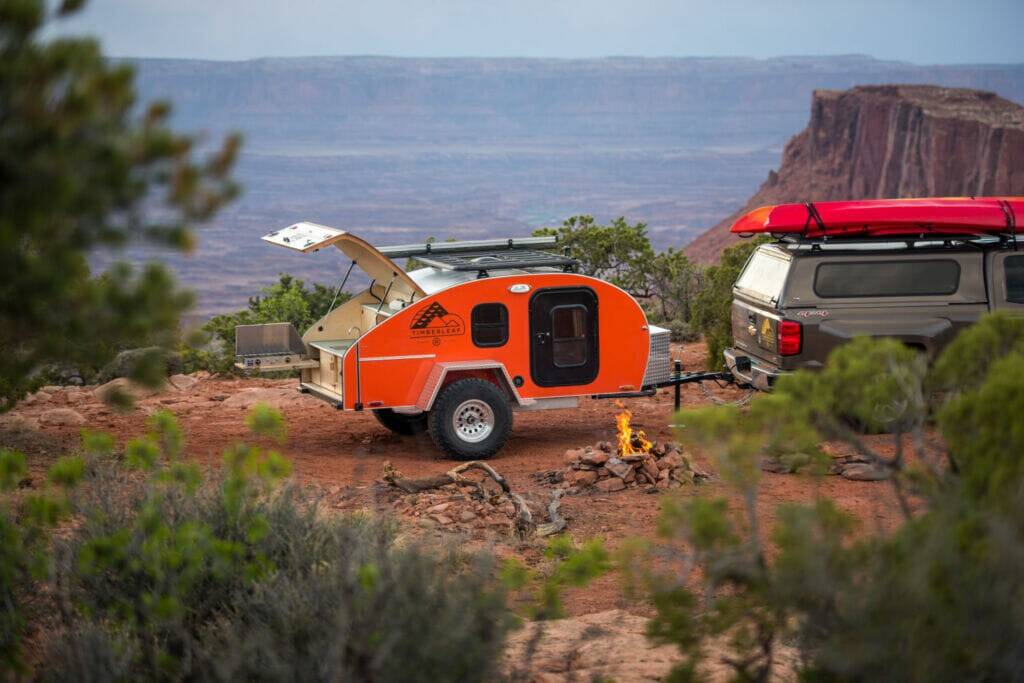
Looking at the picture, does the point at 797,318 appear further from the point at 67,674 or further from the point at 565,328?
the point at 67,674

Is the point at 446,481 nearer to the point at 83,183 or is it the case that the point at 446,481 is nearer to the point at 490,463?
the point at 490,463

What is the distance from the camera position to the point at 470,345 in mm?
12375

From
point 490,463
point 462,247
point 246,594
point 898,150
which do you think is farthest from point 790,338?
point 898,150

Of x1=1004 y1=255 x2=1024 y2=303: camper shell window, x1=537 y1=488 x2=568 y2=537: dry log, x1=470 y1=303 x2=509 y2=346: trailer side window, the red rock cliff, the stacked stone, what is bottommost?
x1=537 y1=488 x2=568 y2=537: dry log

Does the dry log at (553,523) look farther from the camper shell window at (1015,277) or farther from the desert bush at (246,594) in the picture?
the camper shell window at (1015,277)

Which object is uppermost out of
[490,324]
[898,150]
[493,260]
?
[898,150]

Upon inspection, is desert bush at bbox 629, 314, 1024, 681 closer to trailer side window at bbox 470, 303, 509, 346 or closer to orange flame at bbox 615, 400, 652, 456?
orange flame at bbox 615, 400, 652, 456

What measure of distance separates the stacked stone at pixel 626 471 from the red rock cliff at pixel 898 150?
47403 millimetres

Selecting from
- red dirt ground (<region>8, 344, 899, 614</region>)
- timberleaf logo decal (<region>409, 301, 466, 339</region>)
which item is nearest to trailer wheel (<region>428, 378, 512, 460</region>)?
red dirt ground (<region>8, 344, 899, 614</region>)

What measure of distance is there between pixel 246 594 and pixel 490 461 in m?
6.59

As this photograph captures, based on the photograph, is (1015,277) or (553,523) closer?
(553,523)

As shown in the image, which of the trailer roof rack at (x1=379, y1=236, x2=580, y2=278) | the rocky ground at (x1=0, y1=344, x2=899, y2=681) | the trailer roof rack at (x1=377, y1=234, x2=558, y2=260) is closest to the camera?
the rocky ground at (x1=0, y1=344, x2=899, y2=681)

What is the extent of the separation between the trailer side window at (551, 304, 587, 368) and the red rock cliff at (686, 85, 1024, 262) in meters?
46.8

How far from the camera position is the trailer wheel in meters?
12.3
